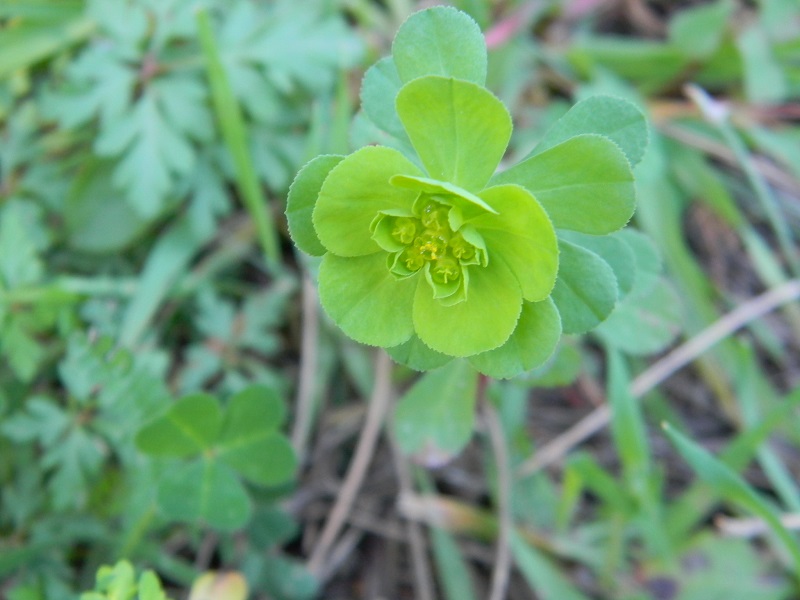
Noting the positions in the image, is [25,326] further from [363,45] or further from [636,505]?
[636,505]

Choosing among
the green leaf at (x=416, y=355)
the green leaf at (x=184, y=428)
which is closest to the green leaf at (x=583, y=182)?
the green leaf at (x=416, y=355)

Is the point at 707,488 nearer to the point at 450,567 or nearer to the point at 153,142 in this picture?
the point at 450,567

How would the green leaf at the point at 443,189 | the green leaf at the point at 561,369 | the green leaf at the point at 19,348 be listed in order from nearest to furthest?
the green leaf at the point at 443,189 < the green leaf at the point at 561,369 < the green leaf at the point at 19,348

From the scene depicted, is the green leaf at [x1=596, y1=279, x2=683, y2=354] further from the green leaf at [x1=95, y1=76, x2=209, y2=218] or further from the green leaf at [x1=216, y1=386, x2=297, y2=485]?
the green leaf at [x1=95, y1=76, x2=209, y2=218]

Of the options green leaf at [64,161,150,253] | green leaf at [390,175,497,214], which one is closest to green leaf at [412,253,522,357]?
green leaf at [390,175,497,214]

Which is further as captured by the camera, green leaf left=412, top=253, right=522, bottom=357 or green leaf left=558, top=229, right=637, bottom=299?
green leaf left=558, top=229, right=637, bottom=299

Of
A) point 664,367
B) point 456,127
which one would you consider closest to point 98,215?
point 456,127

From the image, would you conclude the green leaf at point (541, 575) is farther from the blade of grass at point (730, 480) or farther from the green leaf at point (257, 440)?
the green leaf at point (257, 440)
